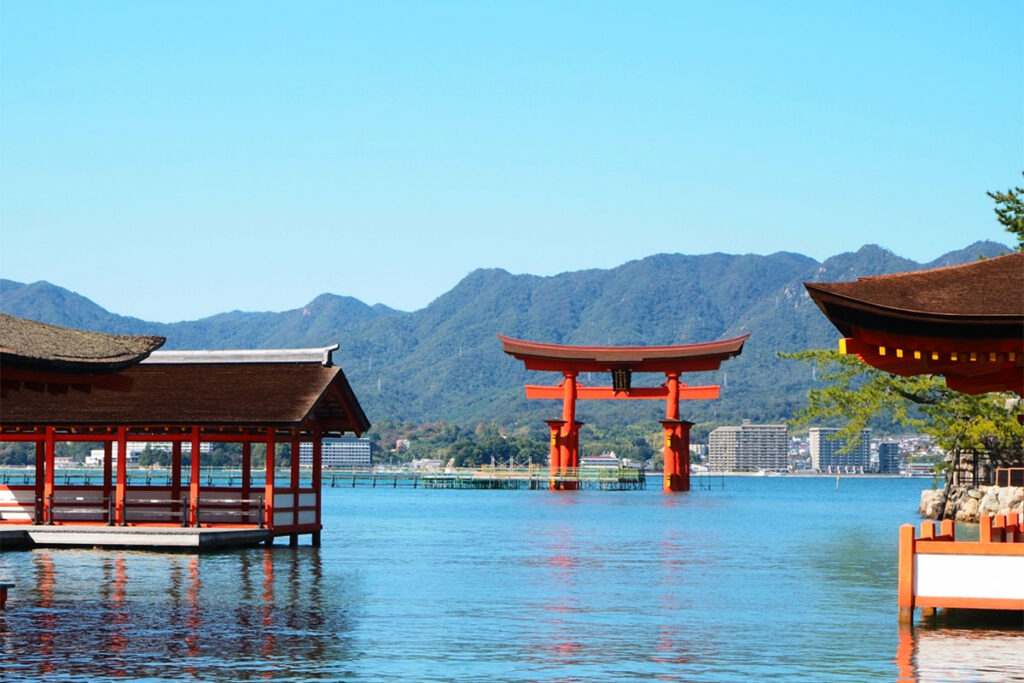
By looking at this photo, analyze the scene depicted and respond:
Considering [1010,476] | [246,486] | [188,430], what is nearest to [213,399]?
[188,430]

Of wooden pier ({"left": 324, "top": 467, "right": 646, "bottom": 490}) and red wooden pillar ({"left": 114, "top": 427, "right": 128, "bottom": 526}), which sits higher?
red wooden pillar ({"left": 114, "top": 427, "right": 128, "bottom": 526})

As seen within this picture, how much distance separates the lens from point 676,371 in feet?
269

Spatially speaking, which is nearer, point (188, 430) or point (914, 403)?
point (188, 430)

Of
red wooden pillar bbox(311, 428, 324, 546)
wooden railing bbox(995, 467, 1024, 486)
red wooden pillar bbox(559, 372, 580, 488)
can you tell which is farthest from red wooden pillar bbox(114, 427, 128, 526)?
red wooden pillar bbox(559, 372, 580, 488)

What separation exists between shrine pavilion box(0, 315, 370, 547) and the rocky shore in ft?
63.9

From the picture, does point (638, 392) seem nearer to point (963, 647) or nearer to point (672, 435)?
point (672, 435)

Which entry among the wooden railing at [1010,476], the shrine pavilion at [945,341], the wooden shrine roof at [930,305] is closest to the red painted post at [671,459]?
the wooden railing at [1010,476]

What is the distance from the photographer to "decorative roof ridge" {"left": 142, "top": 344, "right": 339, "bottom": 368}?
1288 inches

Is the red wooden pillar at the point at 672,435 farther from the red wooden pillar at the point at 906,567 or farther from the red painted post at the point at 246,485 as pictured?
the red wooden pillar at the point at 906,567

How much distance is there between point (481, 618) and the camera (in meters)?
21.4

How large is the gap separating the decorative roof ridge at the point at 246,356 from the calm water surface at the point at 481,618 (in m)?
4.24

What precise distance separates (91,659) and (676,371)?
6732cm

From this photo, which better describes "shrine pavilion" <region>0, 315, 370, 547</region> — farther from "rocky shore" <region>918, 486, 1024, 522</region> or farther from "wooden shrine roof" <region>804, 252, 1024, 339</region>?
"rocky shore" <region>918, 486, 1024, 522</region>

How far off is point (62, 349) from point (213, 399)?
15.2 meters
